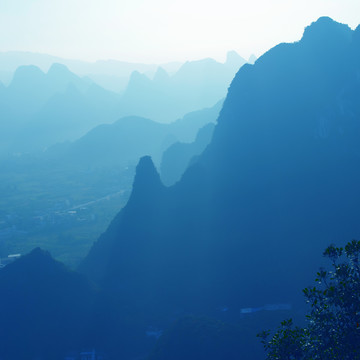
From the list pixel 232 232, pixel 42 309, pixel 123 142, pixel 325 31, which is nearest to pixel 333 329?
pixel 42 309

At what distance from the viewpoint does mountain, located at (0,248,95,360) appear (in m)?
39.8

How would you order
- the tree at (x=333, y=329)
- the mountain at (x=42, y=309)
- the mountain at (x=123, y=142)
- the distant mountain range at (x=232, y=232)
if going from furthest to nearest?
the mountain at (x=123, y=142), the distant mountain range at (x=232, y=232), the mountain at (x=42, y=309), the tree at (x=333, y=329)

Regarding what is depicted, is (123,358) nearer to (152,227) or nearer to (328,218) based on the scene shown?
(152,227)

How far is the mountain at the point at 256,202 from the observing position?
4628cm

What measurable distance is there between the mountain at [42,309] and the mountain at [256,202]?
594cm

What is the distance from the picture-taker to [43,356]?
39.1 meters

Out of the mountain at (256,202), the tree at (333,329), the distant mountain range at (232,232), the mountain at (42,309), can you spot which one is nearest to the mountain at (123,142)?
the mountain at (256,202)

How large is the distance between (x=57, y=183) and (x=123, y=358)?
103 m

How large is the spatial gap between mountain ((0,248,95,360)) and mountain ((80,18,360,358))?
5937 mm

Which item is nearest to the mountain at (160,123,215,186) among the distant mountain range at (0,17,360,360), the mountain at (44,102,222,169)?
the distant mountain range at (0,17,360,360)

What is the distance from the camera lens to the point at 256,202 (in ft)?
175

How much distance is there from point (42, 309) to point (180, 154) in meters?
62.9

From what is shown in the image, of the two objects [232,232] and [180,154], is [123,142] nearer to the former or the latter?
[180,154]

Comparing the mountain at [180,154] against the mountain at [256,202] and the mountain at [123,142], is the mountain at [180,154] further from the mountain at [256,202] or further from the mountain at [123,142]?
the mountain at [123,142]
